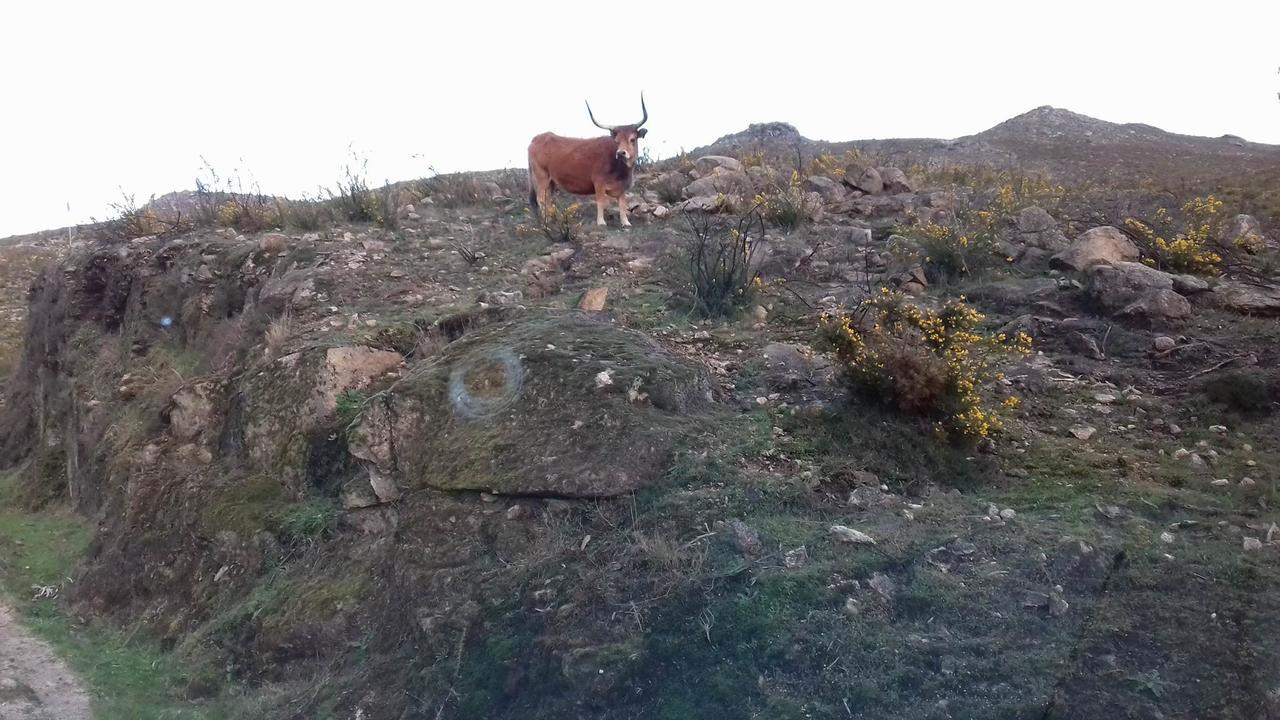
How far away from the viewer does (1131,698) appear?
3.69 m

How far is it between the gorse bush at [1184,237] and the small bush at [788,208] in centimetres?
331

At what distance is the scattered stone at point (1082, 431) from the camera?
5945mm

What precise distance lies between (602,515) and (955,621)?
78.8 inches

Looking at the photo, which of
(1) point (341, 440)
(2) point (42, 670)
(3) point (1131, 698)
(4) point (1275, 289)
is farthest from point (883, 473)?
(2) point (42, 670)

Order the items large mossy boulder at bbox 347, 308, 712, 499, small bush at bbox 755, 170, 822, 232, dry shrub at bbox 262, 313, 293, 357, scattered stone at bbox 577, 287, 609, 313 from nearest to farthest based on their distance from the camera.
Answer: large mossy boulder at bbox 347, 308, 712, 499
dry shrub at bbox 262, 313, 293, 357
scattered stone at bbox 577, 287, 609, 313
small bush at bbox 755, 170, 822, 232

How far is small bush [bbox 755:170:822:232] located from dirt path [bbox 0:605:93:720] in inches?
307

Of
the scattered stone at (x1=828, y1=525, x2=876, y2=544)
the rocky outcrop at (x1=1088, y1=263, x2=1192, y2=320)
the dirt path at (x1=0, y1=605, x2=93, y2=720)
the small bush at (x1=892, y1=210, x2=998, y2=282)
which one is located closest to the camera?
the scattered stone at (x1=828, y1=525, x2=876, y2=544)

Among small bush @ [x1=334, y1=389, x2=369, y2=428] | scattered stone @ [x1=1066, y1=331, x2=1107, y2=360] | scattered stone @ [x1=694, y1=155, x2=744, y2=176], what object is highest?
scattered stone @ [x1=694, y1=155, x2=744, y2=176]

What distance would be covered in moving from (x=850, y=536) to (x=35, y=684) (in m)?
5.45

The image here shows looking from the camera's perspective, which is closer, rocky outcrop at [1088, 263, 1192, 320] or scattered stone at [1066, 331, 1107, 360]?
scattered stone at [1066, 331, 1107, 360]

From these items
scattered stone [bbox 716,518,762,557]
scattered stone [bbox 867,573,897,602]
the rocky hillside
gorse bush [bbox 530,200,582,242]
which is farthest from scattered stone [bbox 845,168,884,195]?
scattered stone [bbox 867,573,897,602]

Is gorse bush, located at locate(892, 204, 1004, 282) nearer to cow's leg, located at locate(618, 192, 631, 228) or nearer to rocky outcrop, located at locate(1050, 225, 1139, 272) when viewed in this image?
rocky outcrop, located at locate(1050, 225, 1139, 272)

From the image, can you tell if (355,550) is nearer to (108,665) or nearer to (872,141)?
(108,665)

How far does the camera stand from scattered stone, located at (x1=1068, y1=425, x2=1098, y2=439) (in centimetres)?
595
